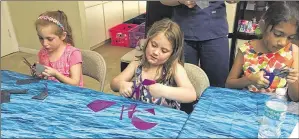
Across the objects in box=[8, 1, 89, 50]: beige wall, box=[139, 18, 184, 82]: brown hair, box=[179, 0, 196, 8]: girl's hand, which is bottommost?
box=[8, 1, 89, 50]: beige wall

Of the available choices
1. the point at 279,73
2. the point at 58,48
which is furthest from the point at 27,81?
the point at 279,73

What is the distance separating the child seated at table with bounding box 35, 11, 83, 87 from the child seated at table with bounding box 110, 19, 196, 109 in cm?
34

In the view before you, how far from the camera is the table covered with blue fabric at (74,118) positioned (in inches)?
37.4

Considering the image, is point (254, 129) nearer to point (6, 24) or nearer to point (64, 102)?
point (64, 102)

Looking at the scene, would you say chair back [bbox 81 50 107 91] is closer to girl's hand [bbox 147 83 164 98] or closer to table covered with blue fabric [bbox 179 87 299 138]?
A: girl's hand [bbox 147 83 164 98]

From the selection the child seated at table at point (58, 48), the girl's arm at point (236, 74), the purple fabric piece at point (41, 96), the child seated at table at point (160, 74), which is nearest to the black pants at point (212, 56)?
the girl's arm at point (236, 74)

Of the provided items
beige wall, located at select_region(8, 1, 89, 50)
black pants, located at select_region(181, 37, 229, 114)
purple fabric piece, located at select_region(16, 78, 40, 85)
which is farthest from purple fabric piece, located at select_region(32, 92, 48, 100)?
beige wall, located at select_region(8, 1, 89, 50)

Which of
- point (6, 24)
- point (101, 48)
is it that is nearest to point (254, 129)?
point (101, 48)

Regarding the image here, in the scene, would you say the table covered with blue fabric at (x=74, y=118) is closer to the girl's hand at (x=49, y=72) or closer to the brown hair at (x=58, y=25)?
the girl's hand at (x=49, y=72)

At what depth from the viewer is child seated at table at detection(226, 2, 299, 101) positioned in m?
1.22

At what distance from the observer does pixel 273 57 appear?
1.38 metres

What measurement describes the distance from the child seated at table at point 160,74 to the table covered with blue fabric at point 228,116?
0.13 metres

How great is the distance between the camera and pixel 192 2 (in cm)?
153

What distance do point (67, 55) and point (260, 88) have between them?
105cm
